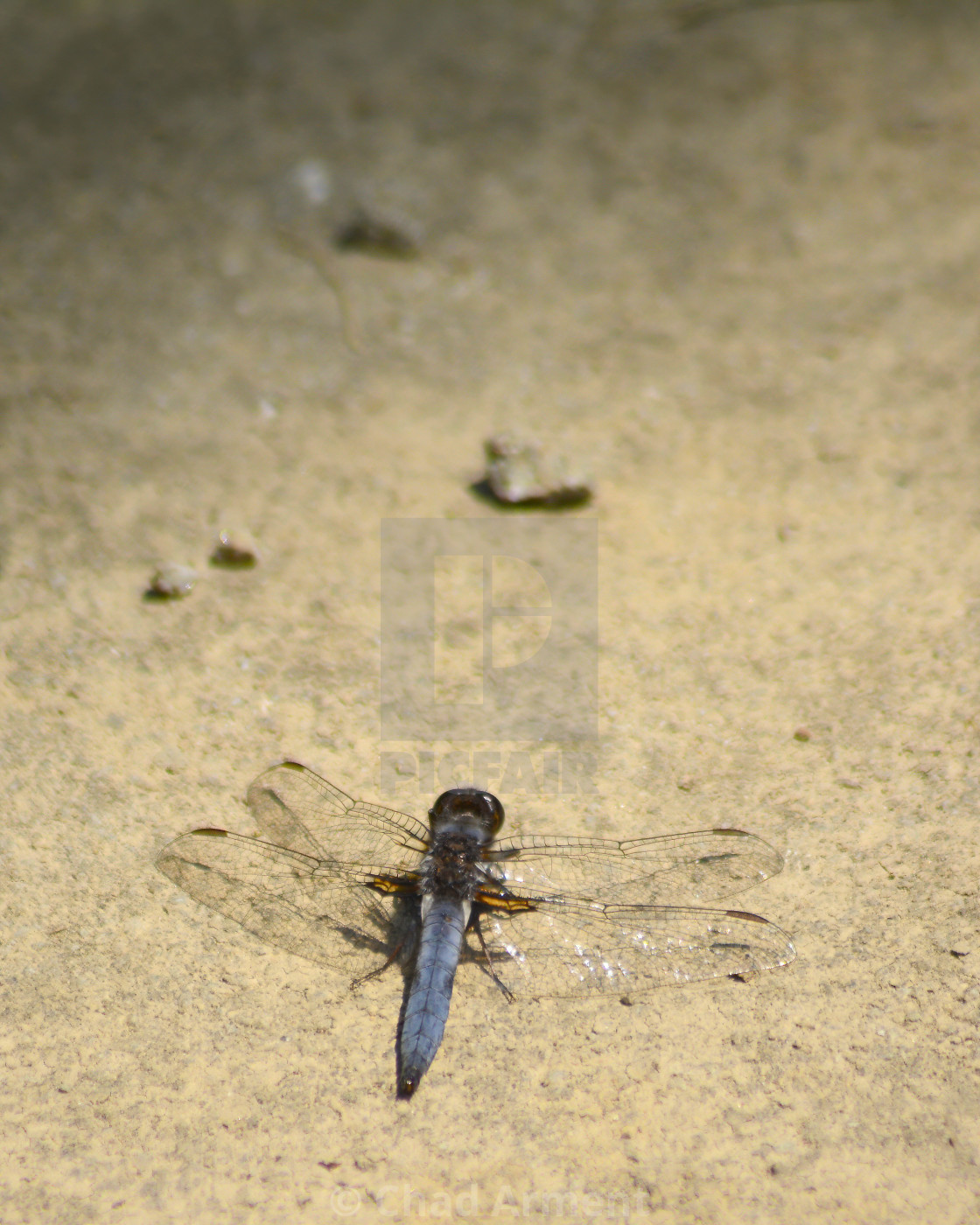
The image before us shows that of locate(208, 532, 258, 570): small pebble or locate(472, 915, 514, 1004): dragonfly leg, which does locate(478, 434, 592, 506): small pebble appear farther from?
locate(472, 915, 514, 1004): dragonfly leg

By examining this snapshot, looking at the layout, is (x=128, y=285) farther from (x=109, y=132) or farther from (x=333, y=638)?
(x=333, y=638)

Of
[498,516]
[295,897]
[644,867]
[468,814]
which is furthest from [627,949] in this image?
[498,516]

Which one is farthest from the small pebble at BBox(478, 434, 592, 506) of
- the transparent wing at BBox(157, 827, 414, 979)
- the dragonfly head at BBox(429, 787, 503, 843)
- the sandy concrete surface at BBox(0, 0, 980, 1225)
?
the transparent wing at BBox(157, 827, 414, 979)

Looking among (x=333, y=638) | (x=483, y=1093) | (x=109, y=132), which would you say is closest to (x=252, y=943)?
(x=483, y=1093)

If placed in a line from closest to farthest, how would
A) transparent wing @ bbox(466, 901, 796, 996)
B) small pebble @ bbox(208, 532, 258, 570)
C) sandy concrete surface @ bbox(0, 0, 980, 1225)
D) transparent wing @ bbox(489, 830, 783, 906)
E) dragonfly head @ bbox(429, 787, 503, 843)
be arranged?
sandy concrete surface @ bbox(0, 0, 980, 1225)
transparent wing @ bbox(466, 901, 796, 996)
transparent wing @ bbox(489, 830, 783, 906)
dragonfly head @ bbox(429, 787, 503, 843)
small pebble @ bbox(208, 532, 258, 570)

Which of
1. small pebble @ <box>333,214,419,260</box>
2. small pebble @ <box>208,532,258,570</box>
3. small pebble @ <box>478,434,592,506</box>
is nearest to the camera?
small pebble @ <box>208,532,258,570</box>

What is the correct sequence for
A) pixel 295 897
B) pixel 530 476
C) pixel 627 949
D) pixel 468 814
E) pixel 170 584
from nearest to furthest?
pixel 627 949, pixel 295 897, pixel 468 814, pixel 170 584, pixel 530 476

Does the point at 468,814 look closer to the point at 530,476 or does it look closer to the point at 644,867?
the point at 644,867
